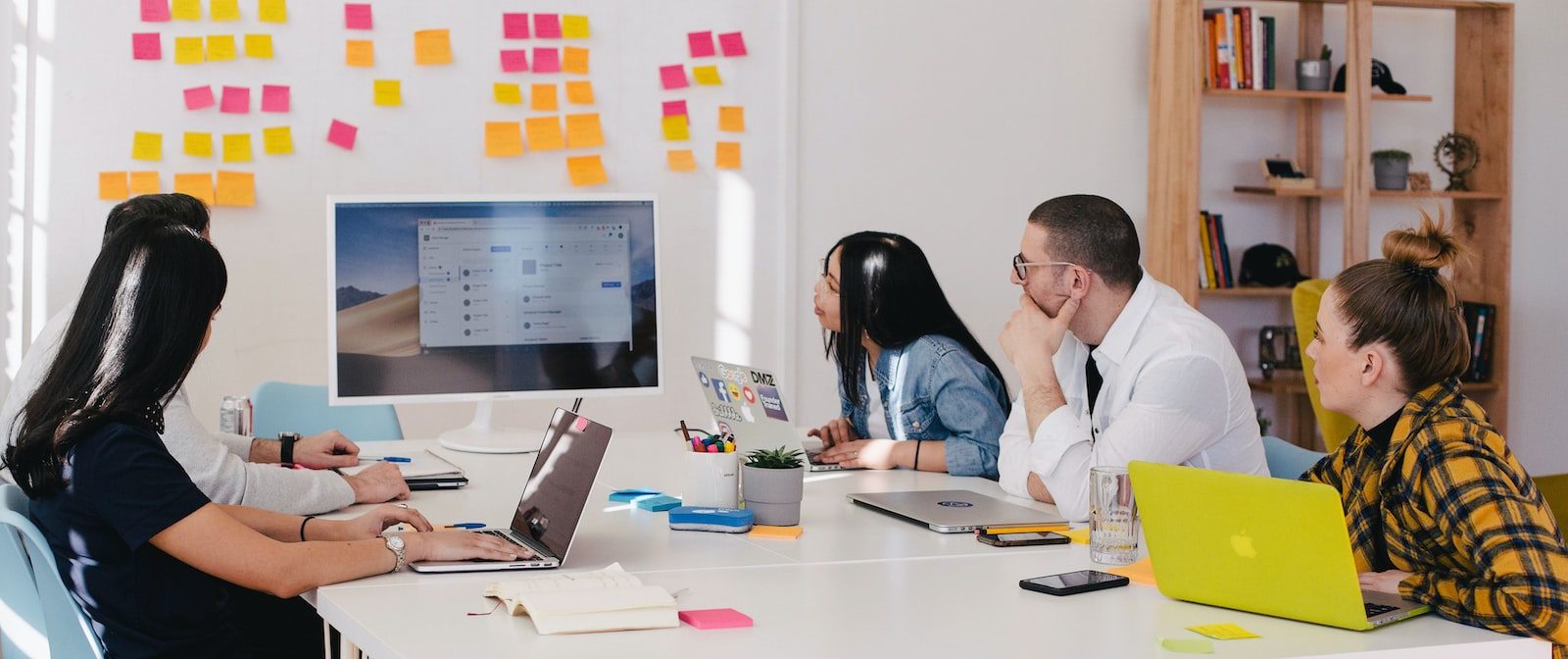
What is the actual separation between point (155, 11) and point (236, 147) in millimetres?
407

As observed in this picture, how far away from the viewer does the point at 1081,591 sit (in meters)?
1.67

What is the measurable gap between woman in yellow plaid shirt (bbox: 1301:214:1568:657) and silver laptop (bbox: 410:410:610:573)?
2.99 feet

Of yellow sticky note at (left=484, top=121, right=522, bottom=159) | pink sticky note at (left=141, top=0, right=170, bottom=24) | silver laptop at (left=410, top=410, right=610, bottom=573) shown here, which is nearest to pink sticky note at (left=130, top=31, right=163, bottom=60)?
pink sticky note at (left=141, top=0, right=170, bottom=24)

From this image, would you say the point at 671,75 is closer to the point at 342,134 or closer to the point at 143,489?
the point at 342,134

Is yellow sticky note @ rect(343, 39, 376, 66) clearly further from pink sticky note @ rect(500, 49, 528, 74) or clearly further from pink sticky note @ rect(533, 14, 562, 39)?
pink sticky note @ rect(533, 14, 562, 39)

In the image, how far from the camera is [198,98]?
386 cm

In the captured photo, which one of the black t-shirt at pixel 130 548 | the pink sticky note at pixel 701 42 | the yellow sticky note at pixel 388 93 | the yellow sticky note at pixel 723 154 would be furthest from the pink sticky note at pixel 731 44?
the black t-shirt at pixel 130 548

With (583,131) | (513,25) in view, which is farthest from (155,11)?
(583,131)

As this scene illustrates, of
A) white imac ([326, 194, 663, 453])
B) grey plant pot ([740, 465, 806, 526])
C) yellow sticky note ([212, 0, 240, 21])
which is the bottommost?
grey plant pot ([740, 465, 806, 526])

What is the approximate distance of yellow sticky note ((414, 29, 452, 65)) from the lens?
4031mm

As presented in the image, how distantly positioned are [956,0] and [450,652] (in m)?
3.56

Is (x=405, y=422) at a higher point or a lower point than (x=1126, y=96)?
lower

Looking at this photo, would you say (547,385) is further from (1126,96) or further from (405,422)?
(1126,96)

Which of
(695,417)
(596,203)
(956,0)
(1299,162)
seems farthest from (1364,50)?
(596,203)
